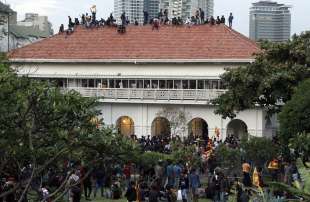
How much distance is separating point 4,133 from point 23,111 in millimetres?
451

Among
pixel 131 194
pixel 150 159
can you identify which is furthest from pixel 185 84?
pixel 131 194

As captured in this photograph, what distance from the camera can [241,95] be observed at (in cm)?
3212

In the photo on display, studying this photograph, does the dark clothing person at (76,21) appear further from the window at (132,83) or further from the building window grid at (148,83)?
the window at (132,83)

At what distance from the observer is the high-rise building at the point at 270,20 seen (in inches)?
6604

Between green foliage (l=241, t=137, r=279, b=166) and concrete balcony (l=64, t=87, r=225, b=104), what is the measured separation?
16891 mm

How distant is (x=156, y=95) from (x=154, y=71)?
5.99 ft

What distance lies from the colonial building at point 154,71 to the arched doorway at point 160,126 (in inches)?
2.8

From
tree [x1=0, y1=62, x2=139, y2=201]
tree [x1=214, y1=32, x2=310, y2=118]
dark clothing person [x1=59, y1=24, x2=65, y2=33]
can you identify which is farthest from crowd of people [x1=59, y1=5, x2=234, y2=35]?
tree [x1=0, y1=62, x2=139, y2=201]

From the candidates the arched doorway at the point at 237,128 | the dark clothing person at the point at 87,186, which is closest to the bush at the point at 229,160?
the dark clothing person at the point at 87,186

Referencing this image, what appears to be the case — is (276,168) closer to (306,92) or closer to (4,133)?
(306,92)

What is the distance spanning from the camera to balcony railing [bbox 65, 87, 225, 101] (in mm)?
47750

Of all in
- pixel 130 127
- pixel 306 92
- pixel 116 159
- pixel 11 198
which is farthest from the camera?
pixel 130 127

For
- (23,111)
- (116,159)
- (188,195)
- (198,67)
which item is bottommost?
(188,195)

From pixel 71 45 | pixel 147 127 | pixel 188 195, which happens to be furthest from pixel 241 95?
pixel 71 45
